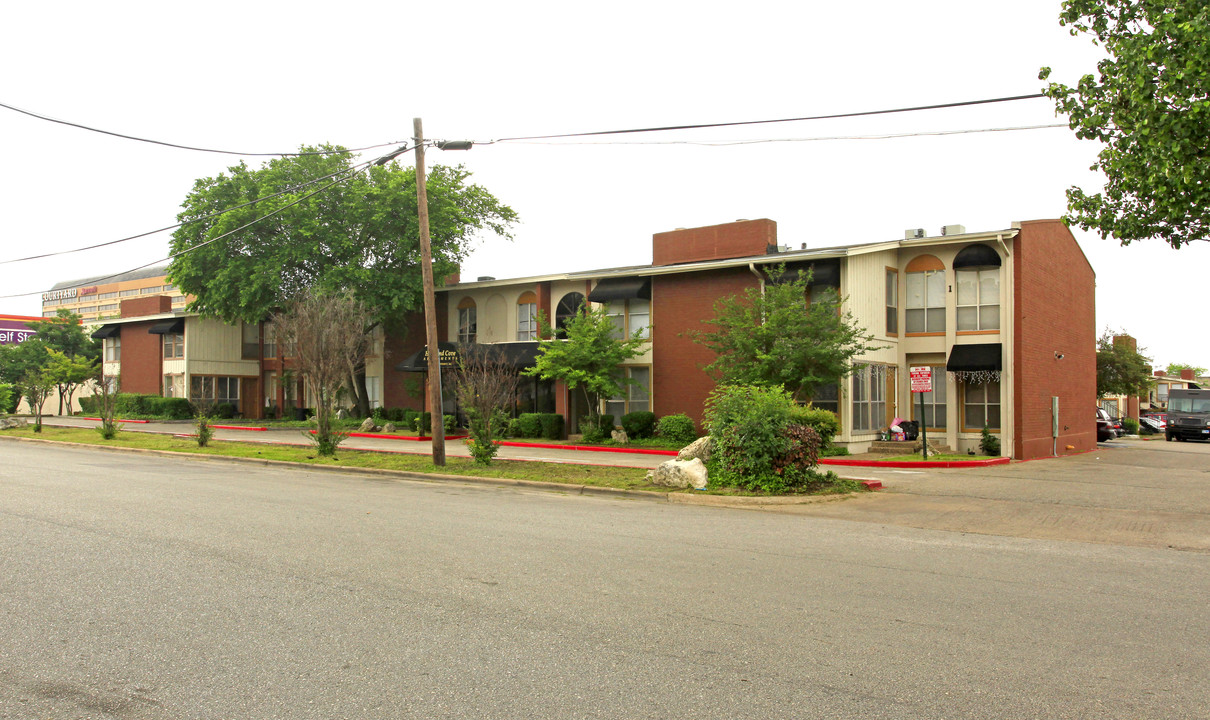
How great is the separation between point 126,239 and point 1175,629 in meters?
28.0

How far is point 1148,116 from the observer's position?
12.3 m

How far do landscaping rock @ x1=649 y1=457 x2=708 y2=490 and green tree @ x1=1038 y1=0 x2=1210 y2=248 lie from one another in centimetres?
782

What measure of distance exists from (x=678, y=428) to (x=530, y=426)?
6.48 metres

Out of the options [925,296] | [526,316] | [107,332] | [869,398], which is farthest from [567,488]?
[107,332]

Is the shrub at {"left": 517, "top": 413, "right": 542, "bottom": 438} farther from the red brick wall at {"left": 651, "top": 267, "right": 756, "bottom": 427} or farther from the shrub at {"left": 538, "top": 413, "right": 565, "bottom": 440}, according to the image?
the red brick wall at {"left": 651, "top": 267, "right": 756, "bottom": 427}

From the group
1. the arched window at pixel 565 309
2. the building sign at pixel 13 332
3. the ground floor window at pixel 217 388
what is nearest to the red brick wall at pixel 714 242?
the arched window at pixel 565 309

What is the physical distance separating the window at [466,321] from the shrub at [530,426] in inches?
253

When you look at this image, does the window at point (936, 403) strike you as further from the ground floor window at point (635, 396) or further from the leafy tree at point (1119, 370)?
the leafy tree at point (1119, 370)

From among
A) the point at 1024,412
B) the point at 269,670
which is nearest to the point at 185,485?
the point at 269,670

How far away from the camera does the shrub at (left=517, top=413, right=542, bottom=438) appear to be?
30.7 metres

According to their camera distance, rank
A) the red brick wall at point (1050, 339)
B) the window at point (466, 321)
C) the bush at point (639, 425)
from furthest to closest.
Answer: the window at point (466, 321) < the bush at point (639, 425) < the red brick wall at point (1050, 339)

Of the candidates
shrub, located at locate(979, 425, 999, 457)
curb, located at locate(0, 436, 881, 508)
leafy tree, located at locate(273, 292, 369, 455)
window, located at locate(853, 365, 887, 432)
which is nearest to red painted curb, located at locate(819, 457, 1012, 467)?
shrub, located at locate(979, 425, 999, 457)

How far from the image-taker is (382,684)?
15.6 feet

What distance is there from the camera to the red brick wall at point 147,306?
49.9 metres
